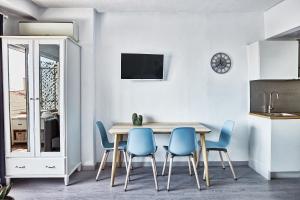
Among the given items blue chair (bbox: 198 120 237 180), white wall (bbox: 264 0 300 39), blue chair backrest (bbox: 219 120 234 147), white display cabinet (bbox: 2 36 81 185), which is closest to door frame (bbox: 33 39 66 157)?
white display cabinet (bbox: 2 36 81 185)

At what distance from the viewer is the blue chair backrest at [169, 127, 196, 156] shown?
364cm

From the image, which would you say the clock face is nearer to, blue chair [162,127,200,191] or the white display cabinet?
blue chair [162,127,200,191]

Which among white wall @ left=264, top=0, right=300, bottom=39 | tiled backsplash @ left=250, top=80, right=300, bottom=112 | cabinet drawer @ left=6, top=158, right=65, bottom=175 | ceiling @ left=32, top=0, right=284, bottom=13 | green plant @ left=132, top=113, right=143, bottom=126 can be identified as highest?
ceiling @ left=32, top=0, right=284, bottom=13

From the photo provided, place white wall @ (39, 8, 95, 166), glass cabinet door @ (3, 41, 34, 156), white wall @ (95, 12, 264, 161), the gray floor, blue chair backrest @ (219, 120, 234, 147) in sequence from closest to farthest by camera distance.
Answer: the gray floor < glass cabinet door @ (3, 41, 34, 156) < blue chair backrest @ (219, 120, 234, 147) < white wall @ (39, 8, 95, 166) < white wall @ (95, 12, 264, 161)

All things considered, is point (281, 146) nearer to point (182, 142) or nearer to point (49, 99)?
point (182, 142)

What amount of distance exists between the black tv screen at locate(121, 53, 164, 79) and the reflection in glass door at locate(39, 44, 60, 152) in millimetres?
1153

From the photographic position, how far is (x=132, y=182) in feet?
13.0

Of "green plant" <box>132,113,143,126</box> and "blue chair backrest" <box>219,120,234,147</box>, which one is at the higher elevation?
"green plant" <box>132,113,143,126</box>

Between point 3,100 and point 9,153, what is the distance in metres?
0.71

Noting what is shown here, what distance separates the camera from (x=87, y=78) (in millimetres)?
4574

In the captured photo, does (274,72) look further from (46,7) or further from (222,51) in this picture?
(46,7)

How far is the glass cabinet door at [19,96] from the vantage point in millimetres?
3793

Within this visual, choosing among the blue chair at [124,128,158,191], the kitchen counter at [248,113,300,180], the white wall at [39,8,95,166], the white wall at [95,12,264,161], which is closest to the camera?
the blue chair at [124,128,158,191]

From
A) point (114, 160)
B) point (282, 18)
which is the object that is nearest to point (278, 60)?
point (282, 18)
